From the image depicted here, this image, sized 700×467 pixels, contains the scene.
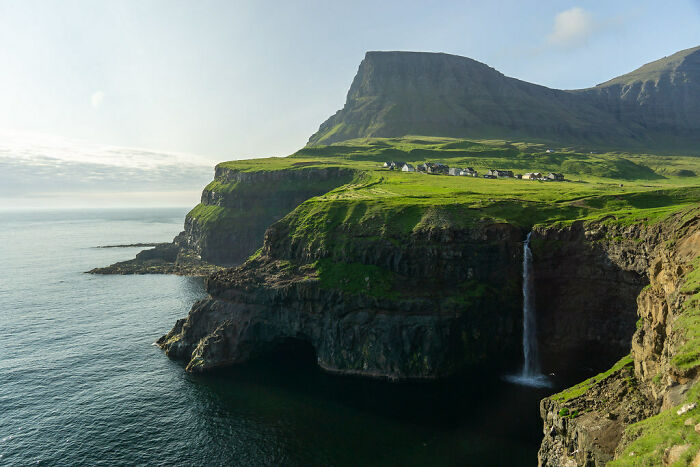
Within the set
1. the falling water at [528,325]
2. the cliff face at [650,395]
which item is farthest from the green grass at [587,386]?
the falling water at [528,325]

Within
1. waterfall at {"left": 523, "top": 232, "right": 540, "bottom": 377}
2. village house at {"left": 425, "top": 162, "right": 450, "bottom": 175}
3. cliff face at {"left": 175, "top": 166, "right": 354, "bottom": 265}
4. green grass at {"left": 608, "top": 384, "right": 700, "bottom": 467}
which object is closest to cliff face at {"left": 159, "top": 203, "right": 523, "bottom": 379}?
waterfall at {"left": 523, "top": 232, "right": 540, "bottom": 377}

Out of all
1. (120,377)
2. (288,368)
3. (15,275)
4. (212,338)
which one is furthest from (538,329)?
(15,275)

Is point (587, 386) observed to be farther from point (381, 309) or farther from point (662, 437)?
point (381, 309)

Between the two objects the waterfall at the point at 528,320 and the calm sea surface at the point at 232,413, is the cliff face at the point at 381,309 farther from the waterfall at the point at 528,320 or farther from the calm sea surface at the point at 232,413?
the calm sea surface at the point at 232,413

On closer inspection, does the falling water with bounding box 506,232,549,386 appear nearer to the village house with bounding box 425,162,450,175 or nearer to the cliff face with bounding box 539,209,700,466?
the cliff face with bounding box 539,209,700,466

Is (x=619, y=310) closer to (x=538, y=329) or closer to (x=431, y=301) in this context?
(x=538, y=329)

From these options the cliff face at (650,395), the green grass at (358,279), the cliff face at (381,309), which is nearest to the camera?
the cliff face at (650,395)

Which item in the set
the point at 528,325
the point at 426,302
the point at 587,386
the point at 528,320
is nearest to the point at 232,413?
the point at 426,302
